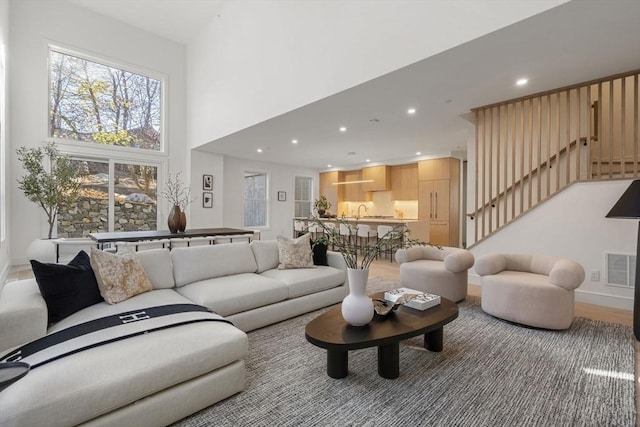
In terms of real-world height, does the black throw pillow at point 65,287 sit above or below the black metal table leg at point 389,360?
above

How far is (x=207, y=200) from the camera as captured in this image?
7.50 m

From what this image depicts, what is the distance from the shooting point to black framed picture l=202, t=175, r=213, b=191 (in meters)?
7.46

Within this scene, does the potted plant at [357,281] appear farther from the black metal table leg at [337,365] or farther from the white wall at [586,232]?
the white wall at [586,232]

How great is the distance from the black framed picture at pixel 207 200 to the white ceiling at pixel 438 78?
3.83 ft

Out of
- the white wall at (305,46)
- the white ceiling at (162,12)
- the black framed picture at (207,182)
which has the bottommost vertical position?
the black framed picture at (207,182)

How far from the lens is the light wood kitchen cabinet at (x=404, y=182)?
27.2 ft

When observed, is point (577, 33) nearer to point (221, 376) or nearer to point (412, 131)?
point (412, 131)

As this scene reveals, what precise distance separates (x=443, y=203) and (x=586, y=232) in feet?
12.7

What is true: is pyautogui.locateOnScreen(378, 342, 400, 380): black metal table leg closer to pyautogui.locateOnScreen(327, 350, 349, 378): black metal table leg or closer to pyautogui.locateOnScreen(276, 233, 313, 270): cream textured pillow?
pyautogui.locateOnScreen(327, 350, 349, 378): black metal table leg

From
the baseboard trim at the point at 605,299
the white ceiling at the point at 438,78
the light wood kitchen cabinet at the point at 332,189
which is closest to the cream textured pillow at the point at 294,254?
the white ceiling at the point at 438,78

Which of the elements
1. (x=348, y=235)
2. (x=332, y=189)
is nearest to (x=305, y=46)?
(x=348, y=235)

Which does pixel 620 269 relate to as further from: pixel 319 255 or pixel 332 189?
pixel 332 189

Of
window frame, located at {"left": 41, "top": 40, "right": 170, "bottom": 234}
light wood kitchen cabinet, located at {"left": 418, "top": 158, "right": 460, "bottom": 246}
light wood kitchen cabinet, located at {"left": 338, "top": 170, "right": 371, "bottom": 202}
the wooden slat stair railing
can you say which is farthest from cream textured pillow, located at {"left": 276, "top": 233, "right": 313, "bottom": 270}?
light wood kitchen cabinet, located at {"left": 338, "top": 170, "right": 371, "bottom": 202}

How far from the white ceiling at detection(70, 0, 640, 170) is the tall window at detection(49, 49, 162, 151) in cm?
125
